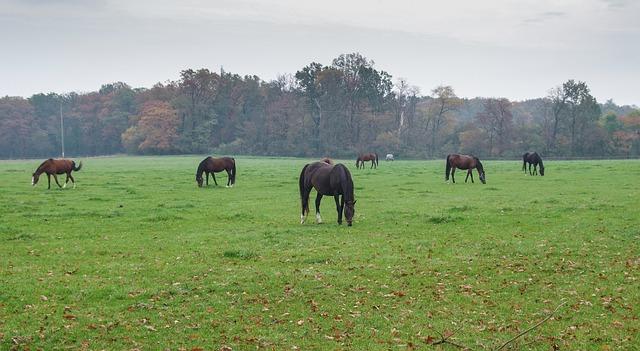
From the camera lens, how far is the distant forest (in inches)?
3558

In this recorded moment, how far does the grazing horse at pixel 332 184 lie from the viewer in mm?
17062

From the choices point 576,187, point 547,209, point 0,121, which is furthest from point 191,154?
point 547,209

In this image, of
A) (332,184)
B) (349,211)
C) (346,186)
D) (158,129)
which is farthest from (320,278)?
(158,129)

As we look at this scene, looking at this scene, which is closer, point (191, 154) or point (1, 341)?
point (1, 341)

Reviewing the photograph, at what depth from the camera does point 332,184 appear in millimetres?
17375

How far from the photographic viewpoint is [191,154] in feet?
319

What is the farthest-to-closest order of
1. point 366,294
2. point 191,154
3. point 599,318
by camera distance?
point 191,154 → point 366,294 → point 599,318

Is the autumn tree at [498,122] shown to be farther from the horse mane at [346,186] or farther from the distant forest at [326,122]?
the horse mane at [346,186]

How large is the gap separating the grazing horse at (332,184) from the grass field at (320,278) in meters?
0.75

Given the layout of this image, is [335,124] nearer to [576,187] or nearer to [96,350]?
[576,187]

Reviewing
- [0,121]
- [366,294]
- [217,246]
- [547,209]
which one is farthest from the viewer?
[0,121]

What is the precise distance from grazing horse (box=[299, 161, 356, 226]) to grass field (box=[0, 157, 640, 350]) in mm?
750

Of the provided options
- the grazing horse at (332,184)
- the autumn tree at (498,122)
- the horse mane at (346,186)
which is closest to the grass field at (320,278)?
the grazing horse at (332,184)

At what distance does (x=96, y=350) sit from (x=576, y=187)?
2757 cm
